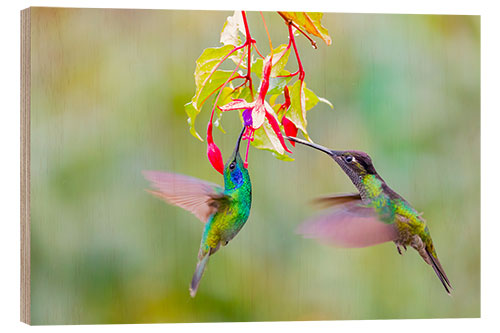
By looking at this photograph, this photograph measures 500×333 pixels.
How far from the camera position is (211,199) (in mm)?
2289

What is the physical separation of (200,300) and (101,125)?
744 millimetres

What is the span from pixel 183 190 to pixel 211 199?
Answer: 0.12 m

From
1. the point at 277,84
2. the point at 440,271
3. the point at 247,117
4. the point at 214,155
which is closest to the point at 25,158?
the point at 214,155

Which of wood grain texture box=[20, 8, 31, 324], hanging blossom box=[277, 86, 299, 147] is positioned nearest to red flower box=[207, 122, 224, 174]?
hanging blossom box=[277, 86, 299, 147]

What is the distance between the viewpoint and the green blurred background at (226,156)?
2330mm

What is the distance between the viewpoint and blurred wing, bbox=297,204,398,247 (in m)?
2.37

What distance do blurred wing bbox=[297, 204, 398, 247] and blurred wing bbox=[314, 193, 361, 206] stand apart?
0.02 meters

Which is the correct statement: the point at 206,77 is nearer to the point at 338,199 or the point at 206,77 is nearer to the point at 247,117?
the point at 247,117

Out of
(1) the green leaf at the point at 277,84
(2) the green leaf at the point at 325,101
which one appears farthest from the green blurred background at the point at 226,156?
(1) the green leaf at the point at 277,84

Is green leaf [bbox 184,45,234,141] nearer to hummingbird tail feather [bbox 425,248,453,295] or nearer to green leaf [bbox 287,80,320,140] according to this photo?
green leaf [bbox 287,80,320,140]

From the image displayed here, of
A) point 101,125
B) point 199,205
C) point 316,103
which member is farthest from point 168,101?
point 316,103

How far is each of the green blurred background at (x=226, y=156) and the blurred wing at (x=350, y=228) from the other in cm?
4

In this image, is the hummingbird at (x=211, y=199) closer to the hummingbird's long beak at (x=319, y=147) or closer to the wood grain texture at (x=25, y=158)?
the hummingbird's long beak at (x=319, y=147)

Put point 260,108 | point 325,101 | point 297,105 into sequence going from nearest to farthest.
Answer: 1. point 260,108
2. point 297,105
3. point 325,101
